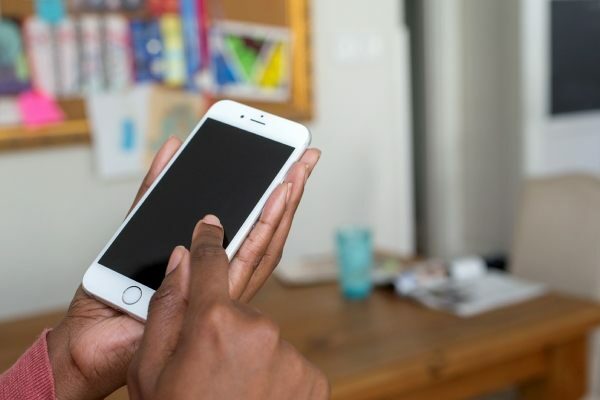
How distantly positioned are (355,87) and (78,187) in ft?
3.45

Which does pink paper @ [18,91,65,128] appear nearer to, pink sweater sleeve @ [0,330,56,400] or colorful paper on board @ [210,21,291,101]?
colorful paper on board @ [210,21,291,101]

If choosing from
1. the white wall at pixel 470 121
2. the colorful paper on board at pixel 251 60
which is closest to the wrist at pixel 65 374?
the colorful paper on board at pixel 251 60

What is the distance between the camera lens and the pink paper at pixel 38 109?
2.14 metres

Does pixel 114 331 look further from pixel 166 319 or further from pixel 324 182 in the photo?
pixel 324 182

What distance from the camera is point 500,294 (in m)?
1.48

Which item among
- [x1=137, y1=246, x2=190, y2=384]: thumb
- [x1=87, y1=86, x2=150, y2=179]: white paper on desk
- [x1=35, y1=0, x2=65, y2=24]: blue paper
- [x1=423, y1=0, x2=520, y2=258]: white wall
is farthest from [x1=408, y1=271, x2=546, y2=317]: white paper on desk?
[x1=423, y1=0, x2=520, y2=258]: white wall

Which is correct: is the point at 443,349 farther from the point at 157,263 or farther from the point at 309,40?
the point at 309,40

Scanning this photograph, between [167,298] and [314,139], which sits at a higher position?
[167,298]

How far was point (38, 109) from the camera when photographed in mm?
2166

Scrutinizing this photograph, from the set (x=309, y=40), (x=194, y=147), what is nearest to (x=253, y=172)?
(x=194, y=147)

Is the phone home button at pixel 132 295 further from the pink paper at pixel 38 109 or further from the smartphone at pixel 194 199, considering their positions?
the pink paper at pixel 38 109

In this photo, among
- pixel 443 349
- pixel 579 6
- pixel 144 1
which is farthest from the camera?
pixel 579 6

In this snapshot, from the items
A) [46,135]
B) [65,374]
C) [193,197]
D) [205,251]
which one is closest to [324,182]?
[46,135]

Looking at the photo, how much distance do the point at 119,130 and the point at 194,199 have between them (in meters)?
1.64
